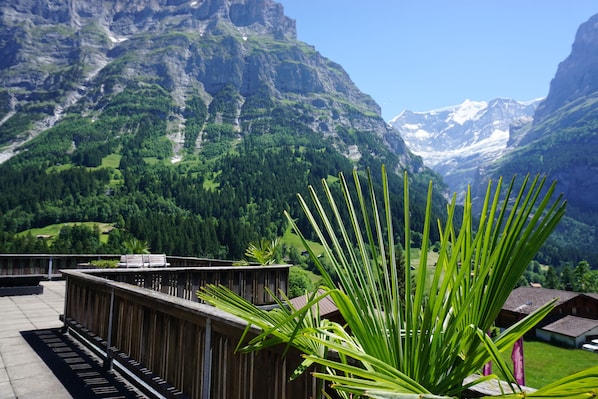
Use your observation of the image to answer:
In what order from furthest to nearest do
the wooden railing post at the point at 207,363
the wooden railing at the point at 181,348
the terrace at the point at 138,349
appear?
the wooden railing post at the point at 207,363
the terrace at the point at 138,349
the wooden railing at the point at 181,348

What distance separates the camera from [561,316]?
3241 inches

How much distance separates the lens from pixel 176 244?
4058 inches

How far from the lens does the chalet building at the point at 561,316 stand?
74.1 metres

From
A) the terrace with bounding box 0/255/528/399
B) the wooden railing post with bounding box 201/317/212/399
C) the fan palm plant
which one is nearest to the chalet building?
the terrace with bounding box 0/255/528/399

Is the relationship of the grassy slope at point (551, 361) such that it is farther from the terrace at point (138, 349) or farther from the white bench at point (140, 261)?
the terrace at point (138, 349)

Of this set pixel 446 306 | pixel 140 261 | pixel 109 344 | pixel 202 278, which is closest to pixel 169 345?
pixel 109 344

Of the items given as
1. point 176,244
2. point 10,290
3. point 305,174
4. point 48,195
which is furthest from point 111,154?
point 10,290

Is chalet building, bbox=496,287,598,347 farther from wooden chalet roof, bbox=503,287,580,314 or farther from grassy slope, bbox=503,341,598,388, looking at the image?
grassy slope, bbox=503,341,598,388

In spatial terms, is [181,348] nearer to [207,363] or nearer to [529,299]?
[207,363]

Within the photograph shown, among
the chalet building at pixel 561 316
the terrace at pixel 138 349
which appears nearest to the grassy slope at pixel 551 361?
the chalet building at pixel 561 316

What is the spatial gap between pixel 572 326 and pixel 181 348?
9187 centimetres

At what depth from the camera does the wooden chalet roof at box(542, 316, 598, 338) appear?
74.1 meters

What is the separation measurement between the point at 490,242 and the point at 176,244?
106485 mm

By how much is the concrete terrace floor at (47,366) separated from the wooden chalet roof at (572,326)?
87.2 m
